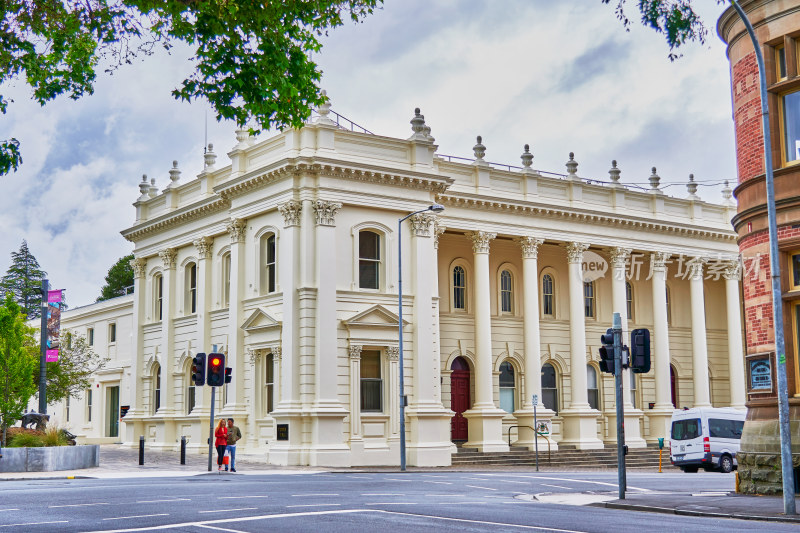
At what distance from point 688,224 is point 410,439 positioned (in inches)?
742

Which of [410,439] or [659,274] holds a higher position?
[659,274]

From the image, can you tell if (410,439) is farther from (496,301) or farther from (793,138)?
(793,138)

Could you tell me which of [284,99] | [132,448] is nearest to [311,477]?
[284,99]

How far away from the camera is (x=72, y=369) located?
53.7m

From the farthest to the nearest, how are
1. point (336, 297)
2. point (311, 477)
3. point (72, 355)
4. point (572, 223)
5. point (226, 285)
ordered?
point (72, 355) → point (572, 223) → point (226, 285) → point (336, 297) → point (311, 477)

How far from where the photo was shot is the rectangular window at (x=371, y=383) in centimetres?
3578

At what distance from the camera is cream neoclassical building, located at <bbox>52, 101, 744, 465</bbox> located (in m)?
34.9

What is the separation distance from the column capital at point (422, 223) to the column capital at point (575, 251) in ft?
28.9

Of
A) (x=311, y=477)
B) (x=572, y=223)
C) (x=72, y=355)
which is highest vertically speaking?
(x=572, y=223)

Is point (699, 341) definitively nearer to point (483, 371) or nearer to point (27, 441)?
point (483, 371)

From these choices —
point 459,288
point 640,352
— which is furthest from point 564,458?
point 640,352

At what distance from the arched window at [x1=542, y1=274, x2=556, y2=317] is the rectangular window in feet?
37.6

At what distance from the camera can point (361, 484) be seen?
22.9 meters

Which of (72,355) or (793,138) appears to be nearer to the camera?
(793,138)
